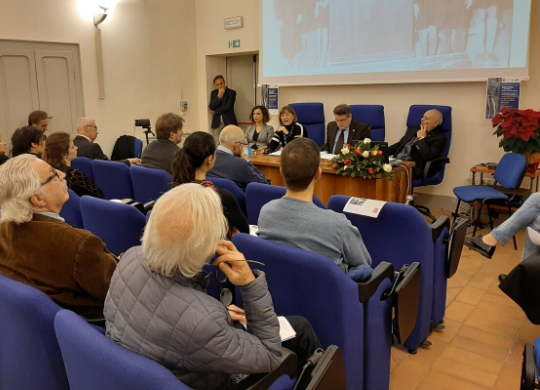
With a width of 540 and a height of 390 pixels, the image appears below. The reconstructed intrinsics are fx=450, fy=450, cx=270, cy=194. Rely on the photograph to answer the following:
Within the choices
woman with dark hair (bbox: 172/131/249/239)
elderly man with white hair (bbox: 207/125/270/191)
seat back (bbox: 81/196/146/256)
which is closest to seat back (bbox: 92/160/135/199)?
elderly man with white hair (bbox: 207/125/270/191)

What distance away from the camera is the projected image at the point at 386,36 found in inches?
193

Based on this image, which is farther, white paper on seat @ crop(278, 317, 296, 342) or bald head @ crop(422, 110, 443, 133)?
bald head @ crop(422, 110, 443, 133)

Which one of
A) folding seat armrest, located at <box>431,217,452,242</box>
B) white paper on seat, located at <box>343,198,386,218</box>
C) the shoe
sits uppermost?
white paper on seat, located at <box>343,198,386,218</box>

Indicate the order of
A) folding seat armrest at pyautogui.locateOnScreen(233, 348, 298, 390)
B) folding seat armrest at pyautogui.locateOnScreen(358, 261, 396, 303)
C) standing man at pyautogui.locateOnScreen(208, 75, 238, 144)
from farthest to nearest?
standing man at pyautogui.locateOnScreen(208, 75, 238, 144) → folding seat armrest at pyautogui.locateOnScreen(358, 261, 396, 303) → folding seat armrest at pyautogui.locateOnScreen(233, 348, 298, 390)

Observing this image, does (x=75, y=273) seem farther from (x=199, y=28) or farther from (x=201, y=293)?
(x=199, y=28)

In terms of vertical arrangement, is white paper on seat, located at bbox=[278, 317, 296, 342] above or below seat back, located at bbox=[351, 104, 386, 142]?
below

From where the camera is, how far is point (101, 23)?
21.5 feet

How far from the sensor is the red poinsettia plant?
423 cm

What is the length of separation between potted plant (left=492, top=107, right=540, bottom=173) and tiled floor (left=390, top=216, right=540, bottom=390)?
5.23 feet

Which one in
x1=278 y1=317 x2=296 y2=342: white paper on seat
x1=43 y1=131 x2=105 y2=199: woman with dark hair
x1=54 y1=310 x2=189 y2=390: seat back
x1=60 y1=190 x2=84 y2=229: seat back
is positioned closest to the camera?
x1=54 y1=310 x2=189 y2=390: seat back

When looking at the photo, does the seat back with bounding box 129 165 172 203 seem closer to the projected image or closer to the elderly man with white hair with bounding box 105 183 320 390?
the elderly man with white hair with bounding box 105 183 320 390

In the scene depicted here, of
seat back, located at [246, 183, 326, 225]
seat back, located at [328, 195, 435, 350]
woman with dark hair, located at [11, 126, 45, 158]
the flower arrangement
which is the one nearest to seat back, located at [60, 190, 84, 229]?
seat back, located at [246, 183, 326, 225]

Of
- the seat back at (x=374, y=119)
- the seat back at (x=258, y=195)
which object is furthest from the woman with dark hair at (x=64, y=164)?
the seat back at (x=374, y=119)

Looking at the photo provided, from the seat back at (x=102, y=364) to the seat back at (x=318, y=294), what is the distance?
29.0 inches
